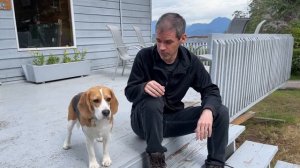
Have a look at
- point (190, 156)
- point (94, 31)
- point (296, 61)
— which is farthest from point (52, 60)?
point (296, 61)

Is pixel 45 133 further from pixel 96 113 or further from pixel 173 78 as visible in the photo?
pixel 173 78

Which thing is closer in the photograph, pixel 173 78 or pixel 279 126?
pixel 173 78

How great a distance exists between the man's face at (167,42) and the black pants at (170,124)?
0.34m

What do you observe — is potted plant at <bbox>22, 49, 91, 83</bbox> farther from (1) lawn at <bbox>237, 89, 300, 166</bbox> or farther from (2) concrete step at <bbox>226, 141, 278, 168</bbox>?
(2) concrete step at <bbox>226, 141, 278, 168</bbox>

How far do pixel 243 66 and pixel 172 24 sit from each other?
1.98 meters

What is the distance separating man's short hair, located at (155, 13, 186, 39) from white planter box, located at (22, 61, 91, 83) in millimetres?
3304

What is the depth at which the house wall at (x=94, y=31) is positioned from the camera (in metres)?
4.75

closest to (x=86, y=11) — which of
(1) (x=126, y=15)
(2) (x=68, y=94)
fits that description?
(1) (x=126, y=15)

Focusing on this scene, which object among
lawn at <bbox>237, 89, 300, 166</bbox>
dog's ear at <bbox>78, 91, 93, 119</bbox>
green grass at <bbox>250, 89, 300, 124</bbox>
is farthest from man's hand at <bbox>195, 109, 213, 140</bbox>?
green grass at <bbox>250, 89, 300, 124</bbox>

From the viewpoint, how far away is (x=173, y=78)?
7.09 ft

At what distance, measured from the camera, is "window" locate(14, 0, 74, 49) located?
5.02 metres

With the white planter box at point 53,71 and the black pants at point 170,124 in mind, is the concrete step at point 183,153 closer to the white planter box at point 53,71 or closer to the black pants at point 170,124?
the black pants at point 170,124

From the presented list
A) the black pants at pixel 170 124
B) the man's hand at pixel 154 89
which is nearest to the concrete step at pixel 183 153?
the black pants at pixel 170 124

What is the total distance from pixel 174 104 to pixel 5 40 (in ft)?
12.2
